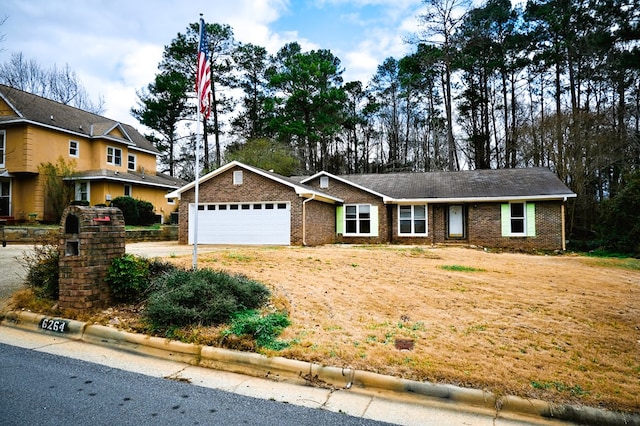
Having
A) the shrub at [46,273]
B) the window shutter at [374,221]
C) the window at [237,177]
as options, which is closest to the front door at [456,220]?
the window shutter at [374,221]

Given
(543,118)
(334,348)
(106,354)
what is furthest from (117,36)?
(543,118)

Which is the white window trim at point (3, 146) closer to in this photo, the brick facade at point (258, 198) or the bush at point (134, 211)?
the bush at point (134, 211)

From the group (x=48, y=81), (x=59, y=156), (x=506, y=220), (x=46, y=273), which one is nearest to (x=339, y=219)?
(x=506, y=220)

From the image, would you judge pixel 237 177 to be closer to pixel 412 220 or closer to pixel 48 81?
pixel 412 220

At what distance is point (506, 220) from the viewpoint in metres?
17.9

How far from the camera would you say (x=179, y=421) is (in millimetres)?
2877

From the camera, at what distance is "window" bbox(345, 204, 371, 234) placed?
19.7m

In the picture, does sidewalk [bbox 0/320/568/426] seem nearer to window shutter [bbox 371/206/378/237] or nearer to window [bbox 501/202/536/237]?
window shutter [bbox 371/206/378/237]

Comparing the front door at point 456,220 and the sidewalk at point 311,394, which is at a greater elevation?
the front door at point 456,220

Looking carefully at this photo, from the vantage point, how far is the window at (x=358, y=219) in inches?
777

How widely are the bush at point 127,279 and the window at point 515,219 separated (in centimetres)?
1663

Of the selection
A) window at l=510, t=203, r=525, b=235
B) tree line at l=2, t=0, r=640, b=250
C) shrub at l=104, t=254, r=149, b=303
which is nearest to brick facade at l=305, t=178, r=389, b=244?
window at l=510, t=203, r=525, b=235

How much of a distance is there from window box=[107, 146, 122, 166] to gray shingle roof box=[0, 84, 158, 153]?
843 millimetres

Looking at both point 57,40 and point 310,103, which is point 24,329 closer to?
point 57,40
